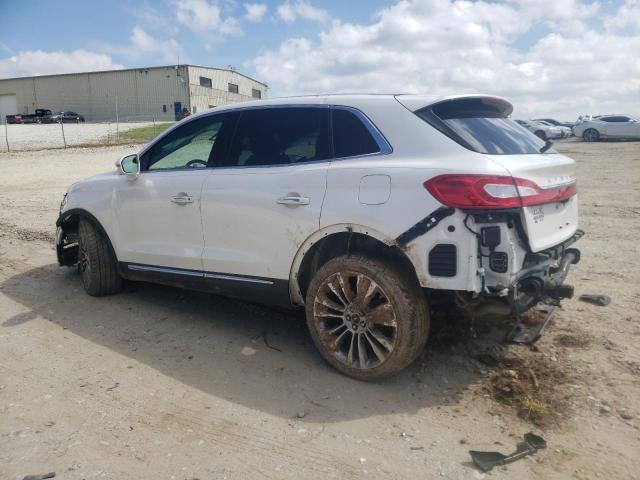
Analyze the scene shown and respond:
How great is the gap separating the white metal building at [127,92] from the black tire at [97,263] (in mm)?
49215

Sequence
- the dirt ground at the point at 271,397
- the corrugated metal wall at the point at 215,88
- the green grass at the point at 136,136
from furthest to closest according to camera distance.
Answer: the corrugated metal wall at the point at 215,88 < the green grass at the point at 136,136 < the dirt ground at the point at 271,397

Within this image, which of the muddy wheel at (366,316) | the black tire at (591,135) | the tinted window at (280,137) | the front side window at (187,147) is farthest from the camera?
the black tire at (591,135)

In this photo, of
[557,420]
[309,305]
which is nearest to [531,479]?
[557,420]

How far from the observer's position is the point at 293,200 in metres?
3.60

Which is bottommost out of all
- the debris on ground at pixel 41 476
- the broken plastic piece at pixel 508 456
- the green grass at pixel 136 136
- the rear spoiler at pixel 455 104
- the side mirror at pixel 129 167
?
the broken plastic piece at pixel 508 456

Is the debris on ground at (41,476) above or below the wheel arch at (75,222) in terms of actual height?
below

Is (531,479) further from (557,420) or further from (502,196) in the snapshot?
(502,196)

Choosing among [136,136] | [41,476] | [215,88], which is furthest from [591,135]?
[215,88]

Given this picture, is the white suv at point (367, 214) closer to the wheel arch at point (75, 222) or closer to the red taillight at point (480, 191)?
the red taillight at point (480, 191)

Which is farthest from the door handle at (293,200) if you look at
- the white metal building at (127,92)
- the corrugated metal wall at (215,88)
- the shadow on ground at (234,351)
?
the white metal building at (127,92)

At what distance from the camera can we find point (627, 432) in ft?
9.48

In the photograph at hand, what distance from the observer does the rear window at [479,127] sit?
3295mm

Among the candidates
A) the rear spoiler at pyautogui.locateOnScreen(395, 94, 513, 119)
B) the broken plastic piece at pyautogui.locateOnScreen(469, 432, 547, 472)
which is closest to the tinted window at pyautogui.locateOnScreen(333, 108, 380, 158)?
the rear spoiler at pyautogui.locateOnScreen(395, 94, 513, 119)

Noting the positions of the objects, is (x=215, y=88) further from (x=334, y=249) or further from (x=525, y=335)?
(x=525, y=335)
